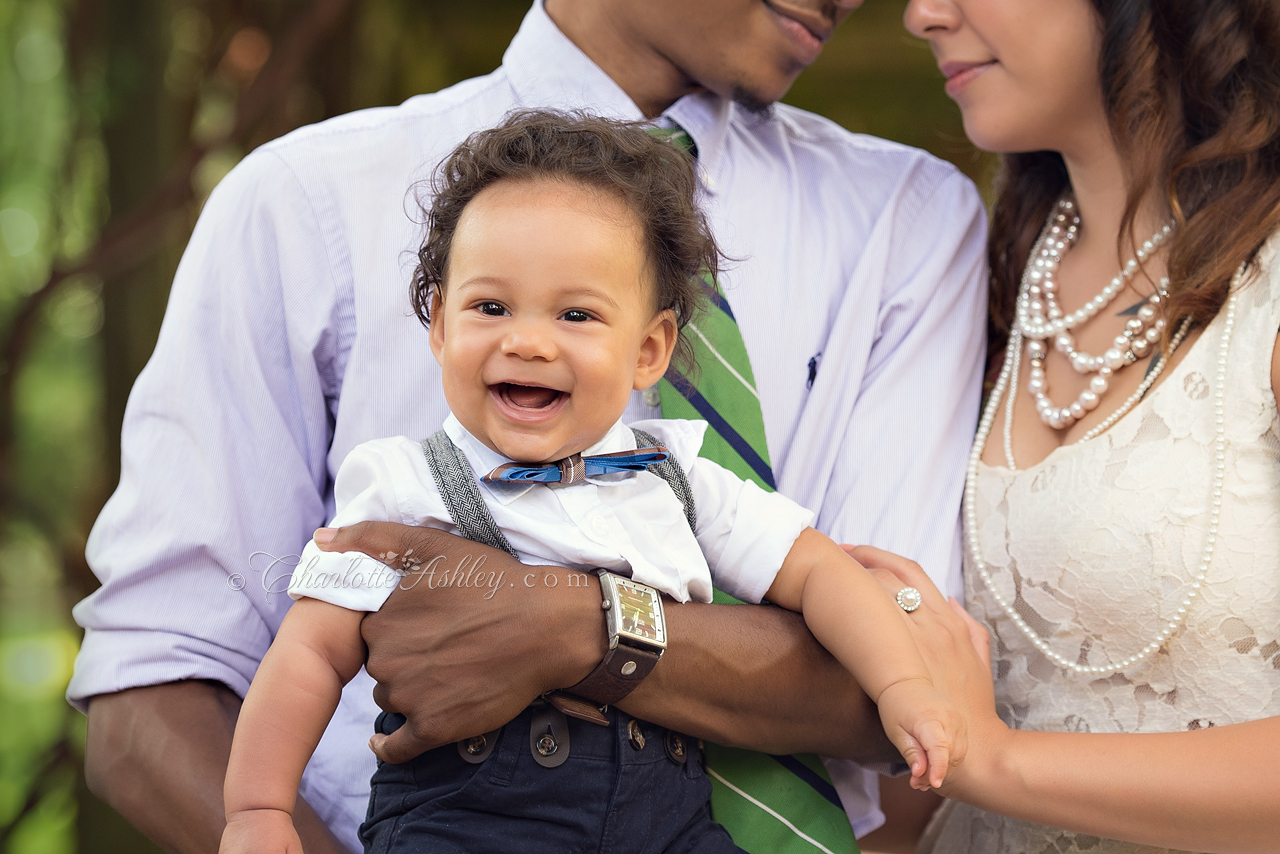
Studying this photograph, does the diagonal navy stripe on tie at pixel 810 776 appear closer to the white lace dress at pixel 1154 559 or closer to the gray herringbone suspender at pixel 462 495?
the white lace dress at pixel 1154 559

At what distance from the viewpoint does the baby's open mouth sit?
1.13 meters

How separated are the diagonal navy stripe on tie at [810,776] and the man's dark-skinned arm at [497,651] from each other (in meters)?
0.14

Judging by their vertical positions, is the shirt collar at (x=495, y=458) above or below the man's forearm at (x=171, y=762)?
above

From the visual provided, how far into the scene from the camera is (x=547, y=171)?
1154mm

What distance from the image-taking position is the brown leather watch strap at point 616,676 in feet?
3.82

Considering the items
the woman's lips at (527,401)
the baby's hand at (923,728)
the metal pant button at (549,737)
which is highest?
the woman's lips at (527,401)

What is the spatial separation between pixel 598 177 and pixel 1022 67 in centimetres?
82

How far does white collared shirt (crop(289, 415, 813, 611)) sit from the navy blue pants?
0.17m

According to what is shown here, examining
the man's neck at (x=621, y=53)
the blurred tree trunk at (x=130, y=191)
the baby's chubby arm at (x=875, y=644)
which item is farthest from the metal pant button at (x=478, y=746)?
the blurred tree trunk at (x=130, y=191)

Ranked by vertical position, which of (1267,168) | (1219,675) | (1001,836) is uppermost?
(1267,168)

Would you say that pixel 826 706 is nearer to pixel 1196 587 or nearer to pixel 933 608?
pixel 933 608

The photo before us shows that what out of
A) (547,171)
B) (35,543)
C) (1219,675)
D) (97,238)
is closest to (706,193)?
(547,171)

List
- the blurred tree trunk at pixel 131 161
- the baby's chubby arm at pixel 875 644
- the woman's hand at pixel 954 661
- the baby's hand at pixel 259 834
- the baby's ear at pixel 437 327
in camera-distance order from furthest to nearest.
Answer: the blurred tree trunk at pixel 131 161 → the woman's hand at pixel 954 661 → the baby's ear at pixel 437 327 → the baby's chubby arm at pixel 875 644 → the baby's hand at pixel 259 834

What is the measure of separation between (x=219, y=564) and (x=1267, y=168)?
1.56 m
